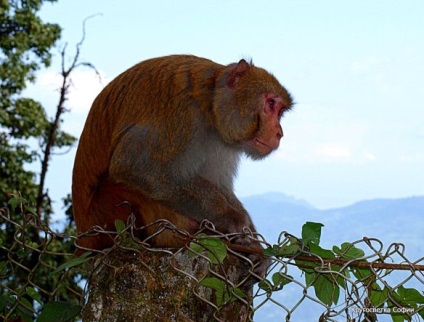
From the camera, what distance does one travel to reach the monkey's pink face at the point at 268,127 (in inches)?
165

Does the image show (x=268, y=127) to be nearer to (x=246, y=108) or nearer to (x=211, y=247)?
(x=246, y=108)

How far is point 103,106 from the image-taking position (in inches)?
170

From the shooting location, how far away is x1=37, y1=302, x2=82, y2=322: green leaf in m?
3.26

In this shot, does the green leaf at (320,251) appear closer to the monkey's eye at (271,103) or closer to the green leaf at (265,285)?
the green leaf at (265,285)

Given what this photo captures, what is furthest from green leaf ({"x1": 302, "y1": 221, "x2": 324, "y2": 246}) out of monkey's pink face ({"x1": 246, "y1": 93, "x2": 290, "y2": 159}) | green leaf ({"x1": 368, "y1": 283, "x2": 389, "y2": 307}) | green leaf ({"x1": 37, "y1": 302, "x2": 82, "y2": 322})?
monkey's pink face ({"x1": 246, "y1": 93, "x2": 290, "y2": 159})

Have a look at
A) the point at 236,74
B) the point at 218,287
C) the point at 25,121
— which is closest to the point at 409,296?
the point at 218,287

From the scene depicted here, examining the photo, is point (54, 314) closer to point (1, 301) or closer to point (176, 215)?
point (1, 301)

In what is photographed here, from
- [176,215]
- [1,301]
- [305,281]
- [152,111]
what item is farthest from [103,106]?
[305,281]

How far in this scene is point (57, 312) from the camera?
3.29m

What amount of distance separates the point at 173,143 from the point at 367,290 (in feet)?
5.76

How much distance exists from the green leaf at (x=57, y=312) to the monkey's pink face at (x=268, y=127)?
5.05ft

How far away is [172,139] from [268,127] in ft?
1.90

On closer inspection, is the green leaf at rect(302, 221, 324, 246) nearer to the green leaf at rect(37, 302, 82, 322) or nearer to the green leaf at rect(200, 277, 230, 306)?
the green leaf at rect(200, 277, 230, 306)

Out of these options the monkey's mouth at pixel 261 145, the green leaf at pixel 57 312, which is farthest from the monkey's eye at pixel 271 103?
the green leaf at pixel 57 312
